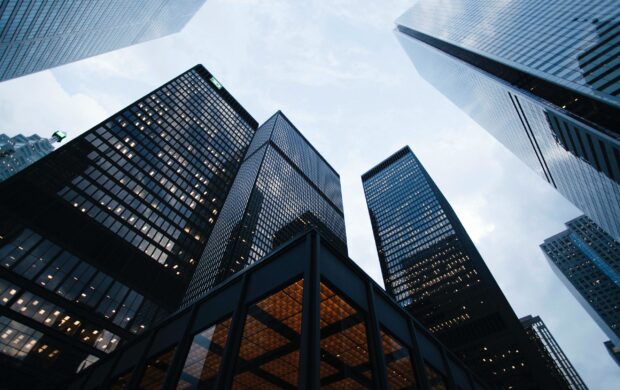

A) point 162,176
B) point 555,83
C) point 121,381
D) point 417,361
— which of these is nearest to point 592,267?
point 555,83

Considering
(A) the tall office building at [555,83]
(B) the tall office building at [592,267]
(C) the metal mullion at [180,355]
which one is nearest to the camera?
(C) the metal mullion at [180,355]

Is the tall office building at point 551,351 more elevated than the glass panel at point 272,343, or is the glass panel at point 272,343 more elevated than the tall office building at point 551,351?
the tall office building at point 551,351

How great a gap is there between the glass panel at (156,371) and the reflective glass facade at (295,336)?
0.17ft

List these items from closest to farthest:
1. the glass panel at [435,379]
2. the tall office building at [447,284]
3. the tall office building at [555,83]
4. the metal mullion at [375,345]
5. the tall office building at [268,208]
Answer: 1. the metal mullion at [375,345]
2. the glass panel at [435,379]
3. the tall office building at [555,83]
4. the tall office building at [447,284]
5. the tall office building at [268,208]

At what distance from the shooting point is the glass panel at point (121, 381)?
58.7 feet

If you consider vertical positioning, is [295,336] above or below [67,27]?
below

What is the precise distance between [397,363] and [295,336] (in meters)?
5.30

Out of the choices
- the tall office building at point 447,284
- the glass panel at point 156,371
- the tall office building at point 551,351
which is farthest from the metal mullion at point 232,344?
the tall office building at point 551,351

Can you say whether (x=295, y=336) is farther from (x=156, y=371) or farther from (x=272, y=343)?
(x=156, y=371)

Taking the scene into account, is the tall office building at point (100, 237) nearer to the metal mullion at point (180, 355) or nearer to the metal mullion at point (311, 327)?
the metal mullion at point (180, 355)

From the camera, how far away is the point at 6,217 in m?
52.5

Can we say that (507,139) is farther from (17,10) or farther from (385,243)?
(17,10)

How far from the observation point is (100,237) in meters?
64.6

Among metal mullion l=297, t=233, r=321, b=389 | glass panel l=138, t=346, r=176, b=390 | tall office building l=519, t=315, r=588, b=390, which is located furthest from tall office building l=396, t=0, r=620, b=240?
tall office building l=519, t=315, r=588, b=390
